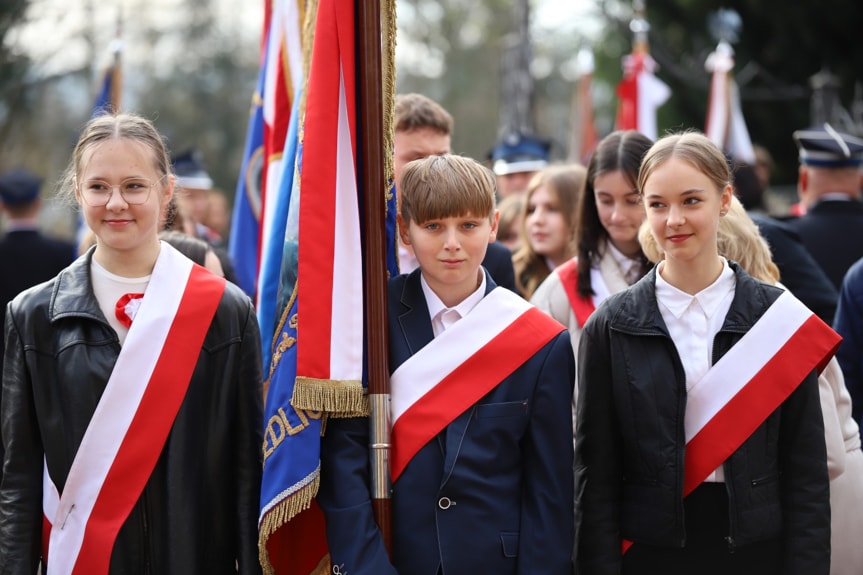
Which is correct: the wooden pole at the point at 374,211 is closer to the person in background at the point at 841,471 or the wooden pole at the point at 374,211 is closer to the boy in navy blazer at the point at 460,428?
the boy in navy blazer at the point at 460,428

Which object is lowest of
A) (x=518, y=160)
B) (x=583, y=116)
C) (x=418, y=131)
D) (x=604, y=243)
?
(x=604, y=243)

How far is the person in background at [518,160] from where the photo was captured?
779cm

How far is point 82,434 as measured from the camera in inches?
123

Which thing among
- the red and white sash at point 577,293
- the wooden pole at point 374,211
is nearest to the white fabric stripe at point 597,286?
the red and white sash at point 577,293

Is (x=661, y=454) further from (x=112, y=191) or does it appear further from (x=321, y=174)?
(x=112, y=191)

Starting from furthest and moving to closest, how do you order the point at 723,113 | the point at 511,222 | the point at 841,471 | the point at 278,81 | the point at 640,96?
the point at 723,113 < the point at 640,96 < the point at 511,222 < the point at 278,81 < the point at 841,471

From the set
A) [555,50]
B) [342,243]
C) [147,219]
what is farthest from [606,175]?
[555,50]

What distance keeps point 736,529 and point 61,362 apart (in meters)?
1.95

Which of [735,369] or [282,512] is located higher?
[735,369]

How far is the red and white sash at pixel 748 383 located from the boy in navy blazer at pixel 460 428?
39cm

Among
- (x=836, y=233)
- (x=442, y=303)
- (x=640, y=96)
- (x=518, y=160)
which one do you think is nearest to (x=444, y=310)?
(x=442, y=303)

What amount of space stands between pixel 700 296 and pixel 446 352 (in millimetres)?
789

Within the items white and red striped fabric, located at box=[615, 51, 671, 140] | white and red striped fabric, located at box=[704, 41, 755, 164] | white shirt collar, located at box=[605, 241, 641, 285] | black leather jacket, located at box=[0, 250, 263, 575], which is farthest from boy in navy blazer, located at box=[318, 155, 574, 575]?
white and red striped fabric, located at box=[704, 41, 755, 164]

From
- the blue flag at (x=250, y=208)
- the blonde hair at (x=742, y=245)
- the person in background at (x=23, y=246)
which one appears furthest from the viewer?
the person in background at (x=23, y=246)
